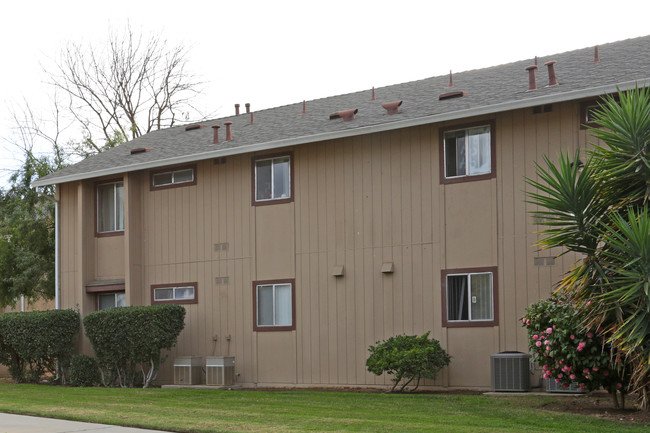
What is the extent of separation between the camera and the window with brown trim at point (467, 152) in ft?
52.9

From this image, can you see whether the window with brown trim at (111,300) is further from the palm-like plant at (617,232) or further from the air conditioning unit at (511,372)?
the palm-like plant at (617,232)

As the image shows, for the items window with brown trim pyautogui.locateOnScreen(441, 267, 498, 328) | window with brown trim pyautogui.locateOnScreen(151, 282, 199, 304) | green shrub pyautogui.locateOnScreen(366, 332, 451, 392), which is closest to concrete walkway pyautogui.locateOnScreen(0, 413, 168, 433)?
green shrub pyautogui.locateOnScreen(366, 332, 451, 392)

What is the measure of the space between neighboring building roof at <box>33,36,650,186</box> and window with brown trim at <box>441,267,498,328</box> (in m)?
2.90

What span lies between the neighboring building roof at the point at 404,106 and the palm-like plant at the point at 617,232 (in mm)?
2089

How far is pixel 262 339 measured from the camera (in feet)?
61.6

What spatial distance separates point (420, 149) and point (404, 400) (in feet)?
16.8

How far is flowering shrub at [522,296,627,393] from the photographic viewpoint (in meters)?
11.9

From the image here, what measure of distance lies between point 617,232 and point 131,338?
11010 millimetres

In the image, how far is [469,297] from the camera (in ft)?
53.0

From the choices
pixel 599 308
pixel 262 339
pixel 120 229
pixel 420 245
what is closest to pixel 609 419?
pixel 599 308

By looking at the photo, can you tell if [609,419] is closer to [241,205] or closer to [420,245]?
[420,245]

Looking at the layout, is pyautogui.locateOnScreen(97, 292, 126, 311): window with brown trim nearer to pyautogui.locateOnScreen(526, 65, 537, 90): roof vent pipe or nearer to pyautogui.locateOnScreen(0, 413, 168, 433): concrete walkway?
pyautogui.locateOnScreen(0, 413, 168, 433): concrete walkway

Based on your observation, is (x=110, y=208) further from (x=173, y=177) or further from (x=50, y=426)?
(x=50, y=426)

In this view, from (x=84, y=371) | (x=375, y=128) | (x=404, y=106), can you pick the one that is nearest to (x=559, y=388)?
(x=375, y=128)
